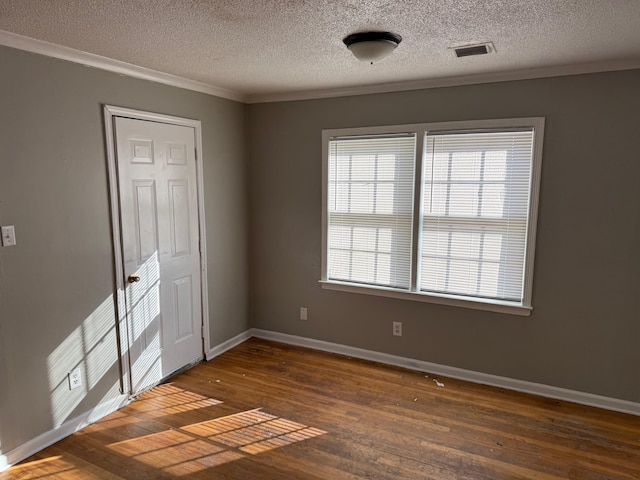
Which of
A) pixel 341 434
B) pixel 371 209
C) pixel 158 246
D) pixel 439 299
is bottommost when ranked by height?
pixel 341 434

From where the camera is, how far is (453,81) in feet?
10.2

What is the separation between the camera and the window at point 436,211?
9.92ft

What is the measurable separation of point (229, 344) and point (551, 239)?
2.89 metres

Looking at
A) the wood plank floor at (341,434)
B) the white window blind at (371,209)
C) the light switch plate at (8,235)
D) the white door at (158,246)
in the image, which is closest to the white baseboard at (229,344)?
the white door at (158,246)

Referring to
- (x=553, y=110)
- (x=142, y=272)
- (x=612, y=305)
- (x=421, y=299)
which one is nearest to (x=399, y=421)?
(x=421, y=299)

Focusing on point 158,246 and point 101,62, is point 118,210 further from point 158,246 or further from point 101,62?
point 101,62

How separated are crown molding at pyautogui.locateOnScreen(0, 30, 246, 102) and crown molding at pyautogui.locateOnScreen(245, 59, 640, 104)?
52 cm

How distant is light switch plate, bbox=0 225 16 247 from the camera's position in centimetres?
221

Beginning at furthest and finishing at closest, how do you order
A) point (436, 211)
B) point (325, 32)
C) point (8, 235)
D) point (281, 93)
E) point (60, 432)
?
point (281, 93) < point (436, 211) < point (60, 432) < point (8, 235) < point (325, 32)

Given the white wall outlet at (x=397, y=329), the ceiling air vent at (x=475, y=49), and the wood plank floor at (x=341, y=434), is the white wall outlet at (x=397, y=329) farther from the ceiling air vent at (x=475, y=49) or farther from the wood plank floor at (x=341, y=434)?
the ceiling air vent at (x=475, y=49)

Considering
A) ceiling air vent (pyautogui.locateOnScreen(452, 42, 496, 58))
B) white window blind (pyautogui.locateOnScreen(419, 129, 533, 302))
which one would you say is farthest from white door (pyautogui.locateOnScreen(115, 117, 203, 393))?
ceiling air vent (pyautogui.locateOnScreen(452, 42, 496, 58))

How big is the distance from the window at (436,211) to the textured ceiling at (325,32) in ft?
1.69

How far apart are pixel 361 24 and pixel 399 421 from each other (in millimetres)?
2410

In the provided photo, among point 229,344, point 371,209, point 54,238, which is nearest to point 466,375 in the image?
point 371,209
